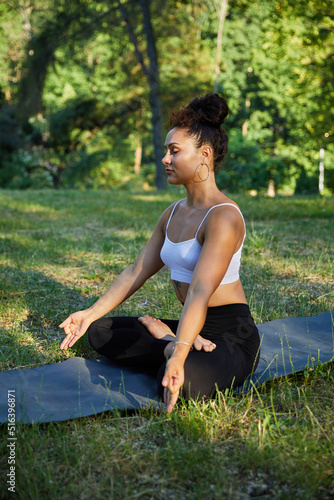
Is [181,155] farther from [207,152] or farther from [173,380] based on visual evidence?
[173,380]

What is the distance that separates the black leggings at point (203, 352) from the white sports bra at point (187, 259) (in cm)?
19

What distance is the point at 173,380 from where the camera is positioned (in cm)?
217

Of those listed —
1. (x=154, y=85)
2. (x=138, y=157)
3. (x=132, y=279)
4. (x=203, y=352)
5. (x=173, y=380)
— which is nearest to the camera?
(x=173, y=380)

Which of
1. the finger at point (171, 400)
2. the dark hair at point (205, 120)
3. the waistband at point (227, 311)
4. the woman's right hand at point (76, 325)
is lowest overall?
the finger at point (171, 400)

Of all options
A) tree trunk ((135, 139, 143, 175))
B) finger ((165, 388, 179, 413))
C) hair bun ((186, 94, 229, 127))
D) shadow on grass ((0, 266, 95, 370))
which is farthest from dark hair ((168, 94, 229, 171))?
tree trunk ((135, 139, 143, 175))

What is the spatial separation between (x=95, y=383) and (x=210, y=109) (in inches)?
61.8

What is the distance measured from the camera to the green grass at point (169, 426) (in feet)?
5.92

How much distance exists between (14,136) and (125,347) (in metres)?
22.0

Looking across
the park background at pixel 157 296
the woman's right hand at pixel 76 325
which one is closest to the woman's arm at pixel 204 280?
the park background at pixel 157 296

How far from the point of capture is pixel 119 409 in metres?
2.36

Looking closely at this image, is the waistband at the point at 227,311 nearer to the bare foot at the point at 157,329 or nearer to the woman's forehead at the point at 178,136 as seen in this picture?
the bare foot at the point at 157,329

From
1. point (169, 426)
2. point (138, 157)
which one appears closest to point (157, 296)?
point (169, 426)

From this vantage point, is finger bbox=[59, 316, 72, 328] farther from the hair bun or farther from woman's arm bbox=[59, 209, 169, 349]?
the hair bun

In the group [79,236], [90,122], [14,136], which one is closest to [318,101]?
[79,236]
